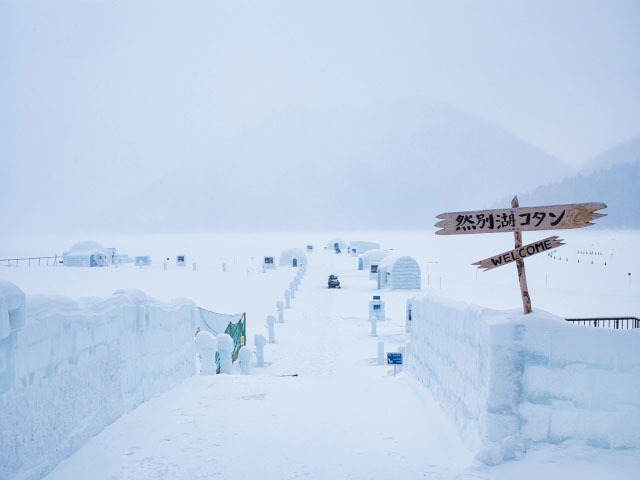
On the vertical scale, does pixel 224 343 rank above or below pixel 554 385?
below

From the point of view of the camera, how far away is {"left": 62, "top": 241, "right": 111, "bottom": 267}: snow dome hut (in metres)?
38.8

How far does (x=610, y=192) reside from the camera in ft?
364

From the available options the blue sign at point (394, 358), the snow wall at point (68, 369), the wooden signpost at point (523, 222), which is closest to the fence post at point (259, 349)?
the blue sign at point (394, 358)

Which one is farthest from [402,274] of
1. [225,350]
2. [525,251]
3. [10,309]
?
[10,309]

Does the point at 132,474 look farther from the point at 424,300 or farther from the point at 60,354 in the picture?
the point at 424,300

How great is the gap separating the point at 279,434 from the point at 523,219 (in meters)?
3.59

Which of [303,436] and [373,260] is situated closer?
[303,436]

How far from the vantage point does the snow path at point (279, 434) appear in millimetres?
4371

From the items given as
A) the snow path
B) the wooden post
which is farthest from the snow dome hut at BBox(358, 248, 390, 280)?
the wooden post

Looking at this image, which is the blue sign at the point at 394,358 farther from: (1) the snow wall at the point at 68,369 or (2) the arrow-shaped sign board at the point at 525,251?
(2) the arrow-shaped sign board at the point at 525,251

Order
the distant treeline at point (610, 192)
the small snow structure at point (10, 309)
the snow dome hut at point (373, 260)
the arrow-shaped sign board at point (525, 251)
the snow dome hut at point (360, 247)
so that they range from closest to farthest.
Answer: the small snow structure at point (10, 309), the arrow-shaped sign board at point (525, 251), the snow dome hut at point (373, 260), the snow dome hut at point (360, 247), the distant treeline at point (610, 192)

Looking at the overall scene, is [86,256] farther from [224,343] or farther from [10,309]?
[10,309]

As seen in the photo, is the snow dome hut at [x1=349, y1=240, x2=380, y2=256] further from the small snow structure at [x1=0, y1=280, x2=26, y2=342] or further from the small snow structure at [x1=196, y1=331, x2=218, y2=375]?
the small snow structure at [x1=0, y1=280, x2=26, y2=342]

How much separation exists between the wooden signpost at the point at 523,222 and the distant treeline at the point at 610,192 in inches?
3989
